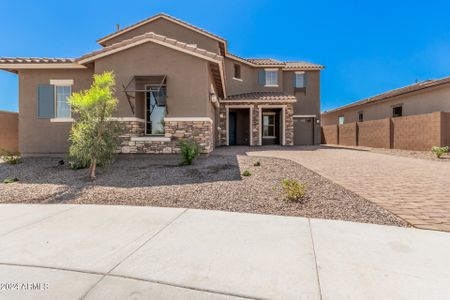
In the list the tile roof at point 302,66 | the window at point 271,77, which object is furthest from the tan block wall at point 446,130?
the window at point 271,77

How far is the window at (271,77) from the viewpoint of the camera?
23.4 metres

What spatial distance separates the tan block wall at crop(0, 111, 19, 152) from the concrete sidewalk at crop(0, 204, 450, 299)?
1296 centimetres

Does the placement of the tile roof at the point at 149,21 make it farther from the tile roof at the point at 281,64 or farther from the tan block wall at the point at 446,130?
the tan block wall at the point at 446,130

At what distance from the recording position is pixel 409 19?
18.4 metres

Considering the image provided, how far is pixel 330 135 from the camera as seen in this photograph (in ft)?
90.8

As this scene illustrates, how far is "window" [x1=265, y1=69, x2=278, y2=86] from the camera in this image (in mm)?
23422

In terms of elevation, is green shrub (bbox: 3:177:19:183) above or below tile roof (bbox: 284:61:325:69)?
below

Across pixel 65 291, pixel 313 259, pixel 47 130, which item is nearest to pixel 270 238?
pixel 313 259

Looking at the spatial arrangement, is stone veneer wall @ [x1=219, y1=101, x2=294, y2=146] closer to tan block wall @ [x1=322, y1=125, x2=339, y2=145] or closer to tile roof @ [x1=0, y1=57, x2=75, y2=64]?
tan block wall @ [x1=322, y1=125, x2=339, y2=145]

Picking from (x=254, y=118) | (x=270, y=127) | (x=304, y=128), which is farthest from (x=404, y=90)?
(x=254, y=118)

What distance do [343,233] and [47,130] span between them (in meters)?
13.2

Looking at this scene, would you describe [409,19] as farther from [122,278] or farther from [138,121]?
[122,278]

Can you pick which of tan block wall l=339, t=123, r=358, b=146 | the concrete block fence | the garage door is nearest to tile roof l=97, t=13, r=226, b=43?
the garage door

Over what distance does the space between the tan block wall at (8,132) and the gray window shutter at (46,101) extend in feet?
14.9
